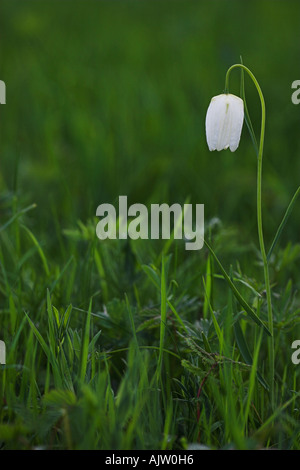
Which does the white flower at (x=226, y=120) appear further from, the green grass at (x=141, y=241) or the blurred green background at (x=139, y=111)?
the blurred green background at (x=139, y=111)

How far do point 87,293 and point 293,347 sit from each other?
1.82 feet

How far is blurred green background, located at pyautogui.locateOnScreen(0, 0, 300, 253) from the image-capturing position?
2.62m

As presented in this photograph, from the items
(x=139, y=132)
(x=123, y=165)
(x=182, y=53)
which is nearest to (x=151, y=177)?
(x=123, y=165)

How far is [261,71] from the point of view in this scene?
3852 millimetres

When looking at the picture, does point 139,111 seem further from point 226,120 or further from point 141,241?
point 226,120

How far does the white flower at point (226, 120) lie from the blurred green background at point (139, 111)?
25.8 inches

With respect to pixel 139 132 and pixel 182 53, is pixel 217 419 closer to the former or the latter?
pixel 139 132

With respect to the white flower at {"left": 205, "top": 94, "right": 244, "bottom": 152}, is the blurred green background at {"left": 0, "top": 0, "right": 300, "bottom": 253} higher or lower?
higher

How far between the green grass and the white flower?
0.70 feet

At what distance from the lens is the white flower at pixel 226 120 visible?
46.0 inches

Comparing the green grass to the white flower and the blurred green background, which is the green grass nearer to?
the blurred green background

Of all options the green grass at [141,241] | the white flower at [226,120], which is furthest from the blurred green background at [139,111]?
the white flower at [226,120]

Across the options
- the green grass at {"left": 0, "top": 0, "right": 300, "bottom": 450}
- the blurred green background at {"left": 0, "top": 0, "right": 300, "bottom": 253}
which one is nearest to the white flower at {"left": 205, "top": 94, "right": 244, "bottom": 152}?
the green grass at {"left": 0, "top": 0, "right": 300, "bottom": 450}

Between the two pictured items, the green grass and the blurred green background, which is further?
the blurred green background
